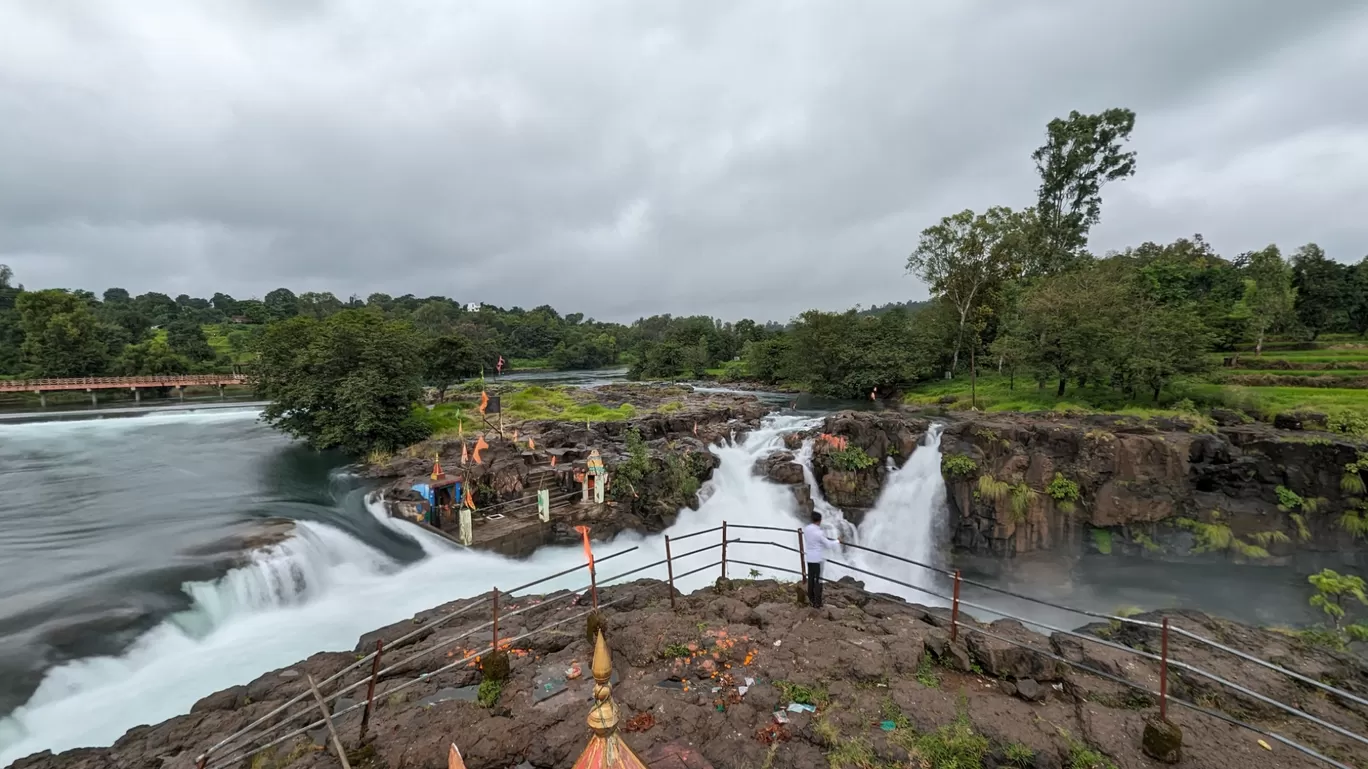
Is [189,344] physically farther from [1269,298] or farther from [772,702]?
[1269,298]

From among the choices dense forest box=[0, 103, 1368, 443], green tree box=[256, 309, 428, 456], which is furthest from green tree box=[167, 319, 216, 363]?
green tree box=[256, 309, 428, 456]

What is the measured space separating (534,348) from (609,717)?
114461 millimetres

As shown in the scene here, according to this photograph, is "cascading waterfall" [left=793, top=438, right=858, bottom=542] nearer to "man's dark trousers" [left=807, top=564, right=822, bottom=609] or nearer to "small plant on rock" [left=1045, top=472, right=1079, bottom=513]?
"small plant on rock" [left=1045, top=472, right=1079, bottom=513]

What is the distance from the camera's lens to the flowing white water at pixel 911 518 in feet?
61.4

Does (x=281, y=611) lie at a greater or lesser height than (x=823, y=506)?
greater

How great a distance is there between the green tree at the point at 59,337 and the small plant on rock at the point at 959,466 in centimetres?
7341

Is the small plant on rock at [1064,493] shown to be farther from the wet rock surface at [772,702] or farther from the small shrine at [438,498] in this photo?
the small shrine at [438,498]

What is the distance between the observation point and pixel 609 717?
2168mm

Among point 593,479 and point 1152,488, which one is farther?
point 593,479

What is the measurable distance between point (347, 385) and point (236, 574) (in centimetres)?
1369

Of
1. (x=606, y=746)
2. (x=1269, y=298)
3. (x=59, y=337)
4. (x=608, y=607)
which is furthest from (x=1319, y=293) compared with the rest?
(x=59, y=337)

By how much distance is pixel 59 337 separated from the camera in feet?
160

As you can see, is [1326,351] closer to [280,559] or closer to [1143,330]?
[1143,330]

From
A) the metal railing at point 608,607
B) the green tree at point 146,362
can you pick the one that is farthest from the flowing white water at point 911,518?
the green tree at point 146,362
